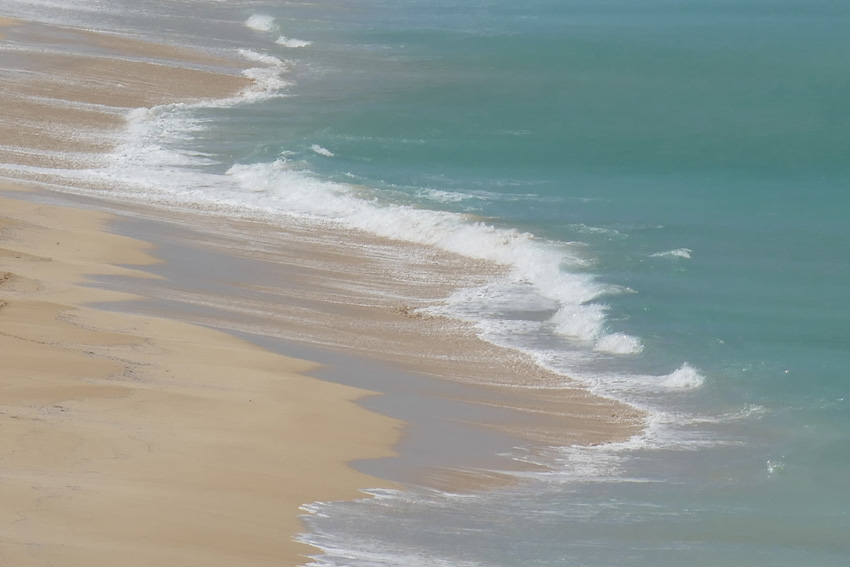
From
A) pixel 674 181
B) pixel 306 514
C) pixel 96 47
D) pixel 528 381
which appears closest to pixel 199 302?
pixel 528 381

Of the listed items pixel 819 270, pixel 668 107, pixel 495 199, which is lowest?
pixel 819 270

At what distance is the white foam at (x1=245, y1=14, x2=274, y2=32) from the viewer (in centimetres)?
4469

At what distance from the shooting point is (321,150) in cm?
2695

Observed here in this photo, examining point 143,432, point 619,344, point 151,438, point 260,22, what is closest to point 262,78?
point 260,22

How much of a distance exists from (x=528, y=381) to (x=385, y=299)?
11.6ft

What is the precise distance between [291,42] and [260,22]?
4.27 m

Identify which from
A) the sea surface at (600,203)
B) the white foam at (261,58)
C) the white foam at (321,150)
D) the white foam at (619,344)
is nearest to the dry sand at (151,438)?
the sea surface at (600,203)

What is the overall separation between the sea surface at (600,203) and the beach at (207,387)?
572 millimetres

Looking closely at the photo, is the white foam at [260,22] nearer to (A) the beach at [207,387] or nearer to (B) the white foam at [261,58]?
(B) the white foam at [261,58]

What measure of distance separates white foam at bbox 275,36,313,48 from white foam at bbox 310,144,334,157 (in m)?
14.8

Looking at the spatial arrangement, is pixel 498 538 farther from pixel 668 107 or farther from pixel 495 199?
pixel 668 107

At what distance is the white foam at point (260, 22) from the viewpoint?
147ft

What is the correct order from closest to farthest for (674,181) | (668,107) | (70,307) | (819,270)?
(70,307) < (819,270) < (674,181) < (668,107)

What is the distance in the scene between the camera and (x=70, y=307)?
1347cm
